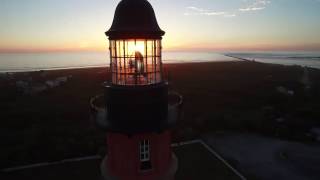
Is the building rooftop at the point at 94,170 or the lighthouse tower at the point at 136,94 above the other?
the lighthouse tower at the point at 136,94

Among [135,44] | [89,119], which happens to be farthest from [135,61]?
[89,119]

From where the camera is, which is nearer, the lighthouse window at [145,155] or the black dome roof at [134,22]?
the black dome roof at [134,22]

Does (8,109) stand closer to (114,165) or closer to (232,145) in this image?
(232,145)

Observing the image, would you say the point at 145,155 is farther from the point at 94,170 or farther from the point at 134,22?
the point at 94,170

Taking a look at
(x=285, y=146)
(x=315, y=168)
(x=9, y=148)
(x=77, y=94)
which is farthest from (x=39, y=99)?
(x=315, y=168)

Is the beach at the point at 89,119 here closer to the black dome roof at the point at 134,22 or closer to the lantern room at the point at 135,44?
the lantern room at the point at 135,44

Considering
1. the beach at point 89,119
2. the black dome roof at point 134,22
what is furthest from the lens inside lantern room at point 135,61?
the beach at point 89,119
